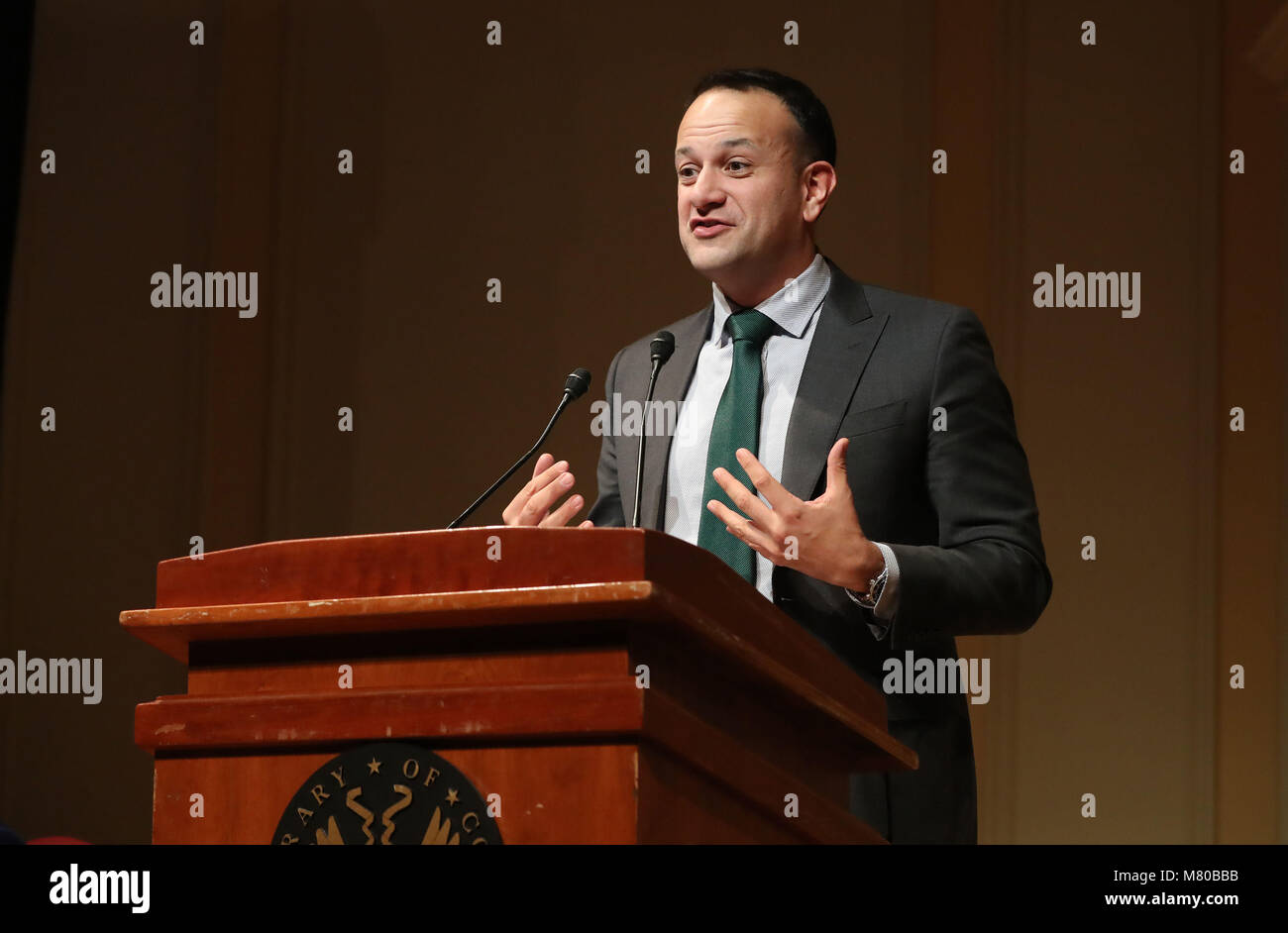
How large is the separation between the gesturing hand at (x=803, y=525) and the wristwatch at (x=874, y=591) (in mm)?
44

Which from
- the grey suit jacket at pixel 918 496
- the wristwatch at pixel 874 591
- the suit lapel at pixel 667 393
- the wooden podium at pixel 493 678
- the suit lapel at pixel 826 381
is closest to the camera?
the wooden podium at pixel 493 678

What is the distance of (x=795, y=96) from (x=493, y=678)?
1494 millimetres

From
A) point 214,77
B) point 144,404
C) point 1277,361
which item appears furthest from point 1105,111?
point 144,404

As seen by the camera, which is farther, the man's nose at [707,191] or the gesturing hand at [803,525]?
the man's nose at [707,191]

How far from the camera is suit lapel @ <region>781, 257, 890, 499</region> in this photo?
2.10m

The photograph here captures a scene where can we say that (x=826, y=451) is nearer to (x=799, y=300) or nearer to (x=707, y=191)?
(x=799, y=300)

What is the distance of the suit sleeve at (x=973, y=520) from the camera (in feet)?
5.97

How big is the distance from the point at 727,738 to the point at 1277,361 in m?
3.15

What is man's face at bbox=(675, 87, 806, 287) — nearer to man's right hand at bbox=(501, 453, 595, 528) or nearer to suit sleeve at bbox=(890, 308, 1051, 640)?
suit sleeve at bbox=(890, 308, 1051, 640)

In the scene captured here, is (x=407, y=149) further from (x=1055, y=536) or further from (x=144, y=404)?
(x=1055, y=536)

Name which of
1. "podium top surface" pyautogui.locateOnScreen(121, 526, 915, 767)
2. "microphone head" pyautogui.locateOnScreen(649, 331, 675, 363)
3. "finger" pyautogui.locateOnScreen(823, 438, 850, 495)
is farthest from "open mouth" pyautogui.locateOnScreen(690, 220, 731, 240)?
"podium top surface" pyautogui.locateOnScreen(121, 526, 915, 767)

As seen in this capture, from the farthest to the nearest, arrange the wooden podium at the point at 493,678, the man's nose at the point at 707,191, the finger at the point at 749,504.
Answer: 1. the man's nose at the point at 707,191
2. the finger at the point at 749,504
3. the wooden podium at the point at 493,678

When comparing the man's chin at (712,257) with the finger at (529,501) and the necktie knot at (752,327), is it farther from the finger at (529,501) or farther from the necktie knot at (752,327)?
the finger at (529,501)

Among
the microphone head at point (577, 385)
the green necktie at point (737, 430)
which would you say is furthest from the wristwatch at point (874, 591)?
the microphone head at point (577, 385)
